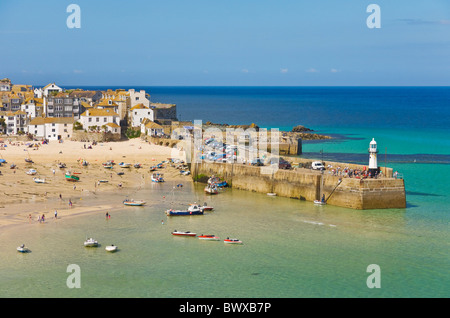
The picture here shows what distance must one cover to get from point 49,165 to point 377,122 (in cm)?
7326

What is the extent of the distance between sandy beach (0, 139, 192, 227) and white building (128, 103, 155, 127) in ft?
20.3

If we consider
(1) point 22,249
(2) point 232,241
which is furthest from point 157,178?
(1) point 22,249

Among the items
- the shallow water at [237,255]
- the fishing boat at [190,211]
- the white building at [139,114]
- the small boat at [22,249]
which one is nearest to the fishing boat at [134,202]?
the shallow water at [237,255]

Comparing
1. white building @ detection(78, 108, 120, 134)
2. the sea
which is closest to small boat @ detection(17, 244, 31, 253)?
the sea

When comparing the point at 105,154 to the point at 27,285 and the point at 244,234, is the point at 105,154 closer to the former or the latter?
the point at 244,234

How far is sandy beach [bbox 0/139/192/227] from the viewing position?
124 feet

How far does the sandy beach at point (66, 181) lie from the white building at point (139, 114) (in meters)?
6.18

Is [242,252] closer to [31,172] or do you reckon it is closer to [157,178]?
[157,178]

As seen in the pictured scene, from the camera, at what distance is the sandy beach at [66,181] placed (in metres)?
37.8

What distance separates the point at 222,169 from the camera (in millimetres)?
46375

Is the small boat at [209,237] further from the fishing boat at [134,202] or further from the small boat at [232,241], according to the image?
the fishing boat at [134,202]

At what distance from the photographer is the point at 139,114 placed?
7350 centimetres
